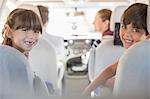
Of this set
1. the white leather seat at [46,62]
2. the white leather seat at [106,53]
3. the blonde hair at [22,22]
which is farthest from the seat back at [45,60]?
the blonde hair at [22,22]

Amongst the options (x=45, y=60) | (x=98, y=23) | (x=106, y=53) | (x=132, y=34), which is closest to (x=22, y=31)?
(x=132, y=34)

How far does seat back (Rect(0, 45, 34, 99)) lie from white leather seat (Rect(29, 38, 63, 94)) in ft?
2.01

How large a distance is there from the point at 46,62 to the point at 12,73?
0.76 m

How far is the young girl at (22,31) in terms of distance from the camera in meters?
1.32

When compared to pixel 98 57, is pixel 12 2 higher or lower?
higher

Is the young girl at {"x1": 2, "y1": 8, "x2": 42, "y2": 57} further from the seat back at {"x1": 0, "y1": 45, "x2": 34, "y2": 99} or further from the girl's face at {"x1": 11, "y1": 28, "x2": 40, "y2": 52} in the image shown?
the seat back at {"x1": 0, "y1": 45, "x2": 34, "y2": 99}

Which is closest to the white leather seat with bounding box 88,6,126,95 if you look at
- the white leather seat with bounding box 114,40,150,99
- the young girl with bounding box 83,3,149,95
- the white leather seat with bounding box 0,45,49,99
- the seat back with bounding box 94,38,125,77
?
the seat back with bounding box 94,38,125,77

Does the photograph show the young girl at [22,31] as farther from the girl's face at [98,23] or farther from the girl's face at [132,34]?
the girl's face at [98,23]

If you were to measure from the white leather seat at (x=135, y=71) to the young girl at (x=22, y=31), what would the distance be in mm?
353

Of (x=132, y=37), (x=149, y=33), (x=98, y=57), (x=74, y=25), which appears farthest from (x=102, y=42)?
(x=149, y=33)

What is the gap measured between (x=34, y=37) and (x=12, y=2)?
69 cm

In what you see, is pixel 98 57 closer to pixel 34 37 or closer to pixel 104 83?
pixel 104 83

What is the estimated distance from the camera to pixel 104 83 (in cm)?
151

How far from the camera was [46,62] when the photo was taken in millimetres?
1958
